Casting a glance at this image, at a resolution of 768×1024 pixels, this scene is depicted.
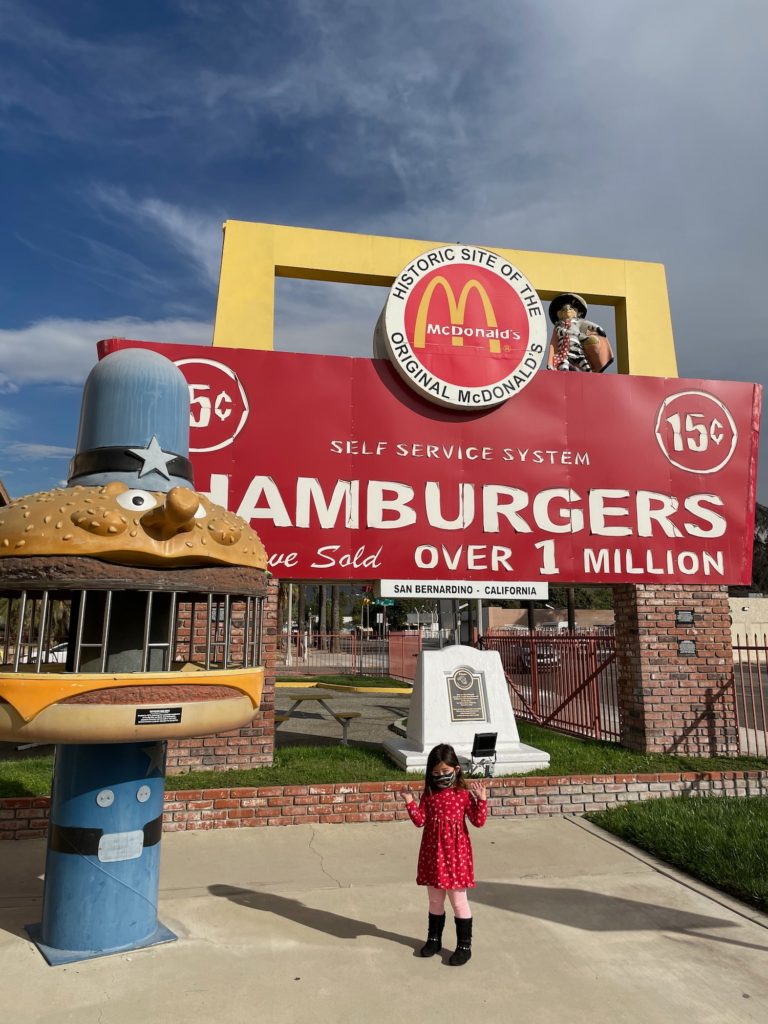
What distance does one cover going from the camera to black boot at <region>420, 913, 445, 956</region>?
408 cm

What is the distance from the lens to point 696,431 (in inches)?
369

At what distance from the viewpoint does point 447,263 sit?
8.98 metres

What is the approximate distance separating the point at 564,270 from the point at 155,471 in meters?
7.64

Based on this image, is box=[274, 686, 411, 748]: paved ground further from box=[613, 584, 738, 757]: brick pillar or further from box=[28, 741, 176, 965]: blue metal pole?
box=[28, 741, 176, 965]: blue metal pole

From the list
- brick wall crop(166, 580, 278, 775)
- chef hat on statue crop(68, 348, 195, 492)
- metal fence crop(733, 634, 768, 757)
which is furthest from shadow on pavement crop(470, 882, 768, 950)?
chef hat on statue crop(68, 348, 195, 492)

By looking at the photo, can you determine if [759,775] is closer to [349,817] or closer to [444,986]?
[349,817]

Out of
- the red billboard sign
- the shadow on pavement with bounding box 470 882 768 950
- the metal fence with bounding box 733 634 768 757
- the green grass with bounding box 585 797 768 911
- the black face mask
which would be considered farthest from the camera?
the red billboard sign

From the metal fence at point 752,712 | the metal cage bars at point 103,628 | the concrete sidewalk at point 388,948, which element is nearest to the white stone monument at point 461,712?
the concrete sidewalk at point 388,948

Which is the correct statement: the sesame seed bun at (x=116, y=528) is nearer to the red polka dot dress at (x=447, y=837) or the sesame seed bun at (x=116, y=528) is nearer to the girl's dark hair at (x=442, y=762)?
the girl's dark hair at (x=442, y=762)

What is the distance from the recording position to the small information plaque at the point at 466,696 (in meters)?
8.24

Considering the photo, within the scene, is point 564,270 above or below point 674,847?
above

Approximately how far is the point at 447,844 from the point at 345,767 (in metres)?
3.93

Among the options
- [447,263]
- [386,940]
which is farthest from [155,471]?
[447,263]

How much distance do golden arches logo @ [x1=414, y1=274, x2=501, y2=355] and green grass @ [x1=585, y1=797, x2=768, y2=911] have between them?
18.3 ft
